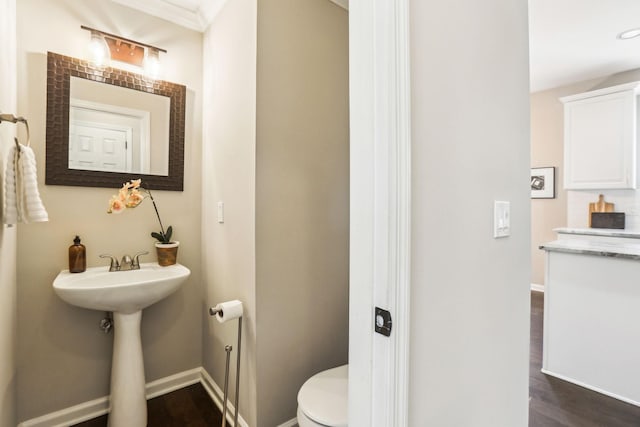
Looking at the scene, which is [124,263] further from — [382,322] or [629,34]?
[629,34]

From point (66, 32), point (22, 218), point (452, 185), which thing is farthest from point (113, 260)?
point (452, 185)

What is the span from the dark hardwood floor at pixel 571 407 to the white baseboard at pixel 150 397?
179 centimetres

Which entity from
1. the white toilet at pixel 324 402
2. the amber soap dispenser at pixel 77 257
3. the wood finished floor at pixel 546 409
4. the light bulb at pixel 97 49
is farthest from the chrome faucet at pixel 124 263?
the white toilet at pixel 324 402

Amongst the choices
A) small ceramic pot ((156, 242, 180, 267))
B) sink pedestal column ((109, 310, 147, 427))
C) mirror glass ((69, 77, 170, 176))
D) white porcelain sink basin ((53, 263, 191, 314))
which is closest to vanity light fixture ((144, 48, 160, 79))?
mirror glass ((69, 77, 170, 176))

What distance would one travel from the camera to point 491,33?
3.22ft

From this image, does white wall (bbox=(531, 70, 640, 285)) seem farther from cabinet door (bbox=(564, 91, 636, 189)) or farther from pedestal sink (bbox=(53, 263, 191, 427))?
pedestal sink (bbox=(53, 263, 191, 427))

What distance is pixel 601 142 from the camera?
346 centimetres

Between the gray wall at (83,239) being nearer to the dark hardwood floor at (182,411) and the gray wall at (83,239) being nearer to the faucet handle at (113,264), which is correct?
the faucet handle at (113,264)

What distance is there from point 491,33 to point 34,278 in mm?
2396

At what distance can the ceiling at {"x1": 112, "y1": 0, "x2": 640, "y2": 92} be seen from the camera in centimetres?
198

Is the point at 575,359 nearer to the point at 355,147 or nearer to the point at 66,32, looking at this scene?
the point at 355,147

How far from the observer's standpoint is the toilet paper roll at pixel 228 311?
152 centimetres

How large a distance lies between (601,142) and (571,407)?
3.05m

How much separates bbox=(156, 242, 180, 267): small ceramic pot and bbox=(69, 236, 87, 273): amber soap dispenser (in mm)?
377
